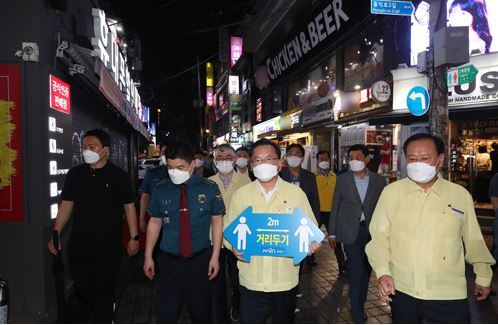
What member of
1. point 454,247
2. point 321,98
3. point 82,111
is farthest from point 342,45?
point 454,247

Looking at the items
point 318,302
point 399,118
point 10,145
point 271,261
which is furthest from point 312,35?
→ point 271,261

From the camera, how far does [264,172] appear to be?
314cm

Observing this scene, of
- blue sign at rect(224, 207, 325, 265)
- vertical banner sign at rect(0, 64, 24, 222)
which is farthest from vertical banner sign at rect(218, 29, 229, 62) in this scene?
blue sign at rect(224, 207, 325, 265)

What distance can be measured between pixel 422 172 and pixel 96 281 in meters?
3.23

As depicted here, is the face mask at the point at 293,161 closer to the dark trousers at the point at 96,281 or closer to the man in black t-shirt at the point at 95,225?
the man in black t-shirt at the point at 95,225

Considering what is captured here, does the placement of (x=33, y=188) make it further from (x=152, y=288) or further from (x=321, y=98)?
(x=321, y=98)

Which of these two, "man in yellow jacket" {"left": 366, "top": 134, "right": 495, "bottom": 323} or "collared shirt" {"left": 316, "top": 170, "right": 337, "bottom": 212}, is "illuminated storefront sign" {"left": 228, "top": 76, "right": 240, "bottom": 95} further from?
"man in yellow jacket" {"left": 366, "top": 134, "right": 495, "bottom": 323}

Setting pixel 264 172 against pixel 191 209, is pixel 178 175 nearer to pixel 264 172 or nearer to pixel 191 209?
pixel 191 209

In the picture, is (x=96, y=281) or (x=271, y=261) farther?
(x=96, y=281)

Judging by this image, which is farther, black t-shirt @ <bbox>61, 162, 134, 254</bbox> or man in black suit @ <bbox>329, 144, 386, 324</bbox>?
man in black suit @ <bbox>329, 144, 386, 324</bbox>

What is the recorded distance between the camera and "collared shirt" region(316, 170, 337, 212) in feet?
24.4

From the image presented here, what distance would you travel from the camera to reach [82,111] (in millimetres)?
7691

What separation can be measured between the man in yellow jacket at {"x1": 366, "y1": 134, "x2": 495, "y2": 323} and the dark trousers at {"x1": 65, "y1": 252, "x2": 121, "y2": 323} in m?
2.64

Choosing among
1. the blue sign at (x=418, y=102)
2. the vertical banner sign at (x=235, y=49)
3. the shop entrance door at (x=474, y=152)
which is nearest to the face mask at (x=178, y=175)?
the blue sign at (x=418, y=102)
